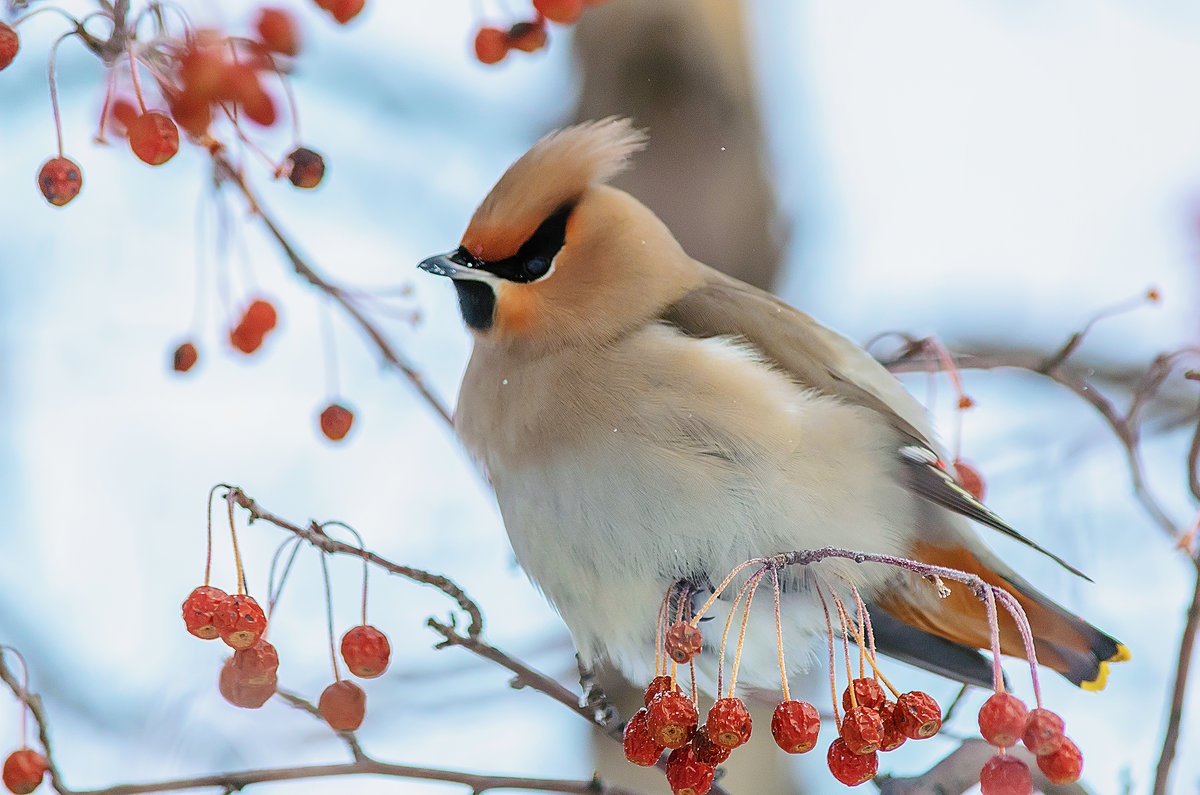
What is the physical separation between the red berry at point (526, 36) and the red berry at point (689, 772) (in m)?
1.14

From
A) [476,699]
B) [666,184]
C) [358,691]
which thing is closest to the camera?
[358,691]

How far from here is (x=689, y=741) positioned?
172cm

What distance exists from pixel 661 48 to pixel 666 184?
0.40 metres

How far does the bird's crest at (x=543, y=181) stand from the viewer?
8.30 ft

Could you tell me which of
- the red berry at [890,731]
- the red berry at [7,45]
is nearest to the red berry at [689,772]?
the red berry at [890,731]

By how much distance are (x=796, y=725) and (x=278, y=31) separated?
49.4 inches

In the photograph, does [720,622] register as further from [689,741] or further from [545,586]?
[689,741]

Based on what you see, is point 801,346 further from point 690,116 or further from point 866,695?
point 690,116

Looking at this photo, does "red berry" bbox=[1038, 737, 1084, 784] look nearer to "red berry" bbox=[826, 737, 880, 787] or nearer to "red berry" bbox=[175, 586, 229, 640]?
"red berry" bbox=[826, 737, 880, 787]

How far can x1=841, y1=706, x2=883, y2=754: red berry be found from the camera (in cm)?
161

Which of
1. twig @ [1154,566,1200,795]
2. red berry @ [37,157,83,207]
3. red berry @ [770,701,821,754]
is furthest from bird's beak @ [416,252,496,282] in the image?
twig @ [1154,566,1200,795]

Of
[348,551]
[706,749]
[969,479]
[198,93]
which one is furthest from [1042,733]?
[198,93]

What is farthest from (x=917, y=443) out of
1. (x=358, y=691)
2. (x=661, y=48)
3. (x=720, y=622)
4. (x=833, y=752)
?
(x=661, y=48)

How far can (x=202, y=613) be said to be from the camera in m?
1.74
